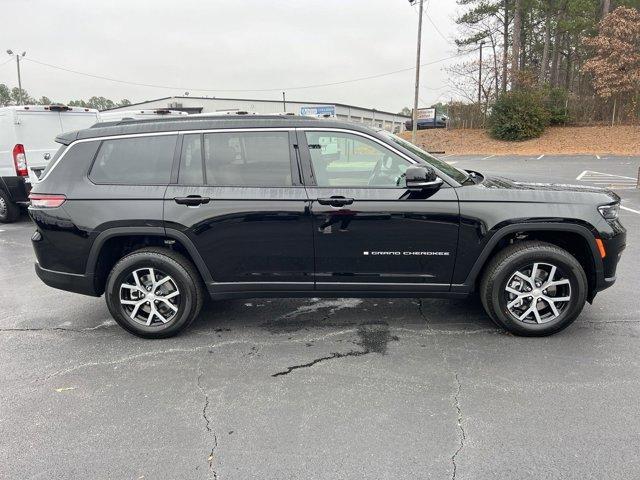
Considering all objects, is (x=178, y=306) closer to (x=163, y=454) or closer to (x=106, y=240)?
(x=106, y=240)

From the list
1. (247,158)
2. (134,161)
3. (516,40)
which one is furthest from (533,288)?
(516,40)

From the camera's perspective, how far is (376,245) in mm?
3697

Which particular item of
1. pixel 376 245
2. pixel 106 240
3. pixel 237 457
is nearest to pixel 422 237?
pixel 376 245

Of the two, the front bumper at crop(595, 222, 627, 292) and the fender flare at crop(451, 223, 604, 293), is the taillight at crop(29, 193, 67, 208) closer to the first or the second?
the fender flare at crop(451, 223, 604, 293)

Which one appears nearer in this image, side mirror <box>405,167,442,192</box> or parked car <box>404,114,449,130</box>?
side mirror <box>405,167,442,192</box>

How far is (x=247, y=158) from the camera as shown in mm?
3785

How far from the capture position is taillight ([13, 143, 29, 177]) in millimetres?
8523

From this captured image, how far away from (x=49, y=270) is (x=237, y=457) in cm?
257

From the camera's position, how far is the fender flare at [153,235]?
3764 mm

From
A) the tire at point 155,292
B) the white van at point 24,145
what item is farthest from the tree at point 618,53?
the tire at point 155,292

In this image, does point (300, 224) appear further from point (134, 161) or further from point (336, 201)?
point (134, 161)

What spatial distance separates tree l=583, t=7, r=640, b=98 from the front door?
3023 cm

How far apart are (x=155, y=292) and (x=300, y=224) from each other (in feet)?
4.57

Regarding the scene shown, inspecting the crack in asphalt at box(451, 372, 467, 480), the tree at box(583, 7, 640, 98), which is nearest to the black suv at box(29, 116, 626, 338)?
the crack in asphalt at box(451, 372, 467, 480)
